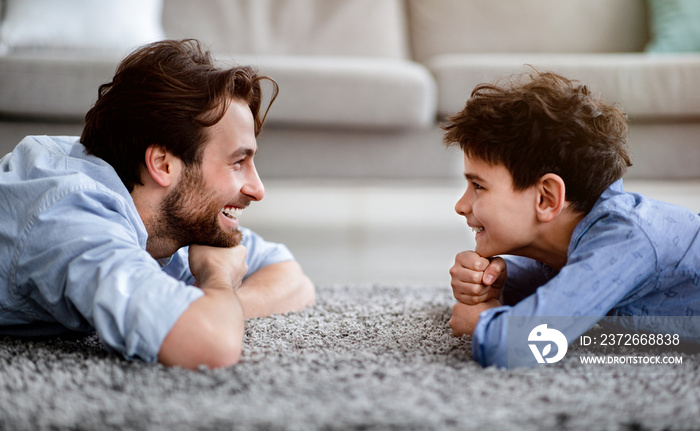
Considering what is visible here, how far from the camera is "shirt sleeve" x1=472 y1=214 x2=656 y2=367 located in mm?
842

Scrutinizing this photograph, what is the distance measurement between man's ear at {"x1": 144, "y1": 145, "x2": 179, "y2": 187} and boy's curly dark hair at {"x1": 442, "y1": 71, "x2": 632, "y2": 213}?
0.53 metres

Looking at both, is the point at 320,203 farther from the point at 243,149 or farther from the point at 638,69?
the point at 243,149

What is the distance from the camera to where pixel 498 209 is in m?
1.07

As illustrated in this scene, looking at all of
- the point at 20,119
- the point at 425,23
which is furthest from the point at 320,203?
the point at 20,119

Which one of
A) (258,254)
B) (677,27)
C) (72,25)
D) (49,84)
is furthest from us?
(677,27)

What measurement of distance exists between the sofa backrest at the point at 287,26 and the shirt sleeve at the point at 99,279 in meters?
1.74

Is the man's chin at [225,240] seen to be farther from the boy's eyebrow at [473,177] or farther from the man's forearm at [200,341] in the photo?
the boy's eyebrow at [473,177]

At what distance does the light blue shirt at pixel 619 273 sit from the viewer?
85 centimetres

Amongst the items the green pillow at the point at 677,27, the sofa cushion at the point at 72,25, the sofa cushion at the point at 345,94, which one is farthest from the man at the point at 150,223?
the green pillow at the point at 677,27

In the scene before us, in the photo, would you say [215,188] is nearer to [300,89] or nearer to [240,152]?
[240,152]

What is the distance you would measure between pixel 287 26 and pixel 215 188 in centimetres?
163

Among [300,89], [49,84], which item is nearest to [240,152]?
[300,89]

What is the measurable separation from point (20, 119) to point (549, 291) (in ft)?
5.40

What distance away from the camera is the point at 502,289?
3.95 ft
